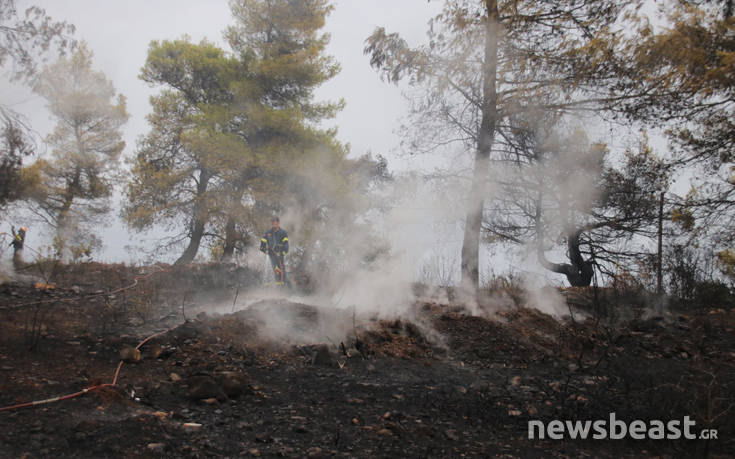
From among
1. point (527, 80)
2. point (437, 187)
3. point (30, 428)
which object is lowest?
point (30, 428)

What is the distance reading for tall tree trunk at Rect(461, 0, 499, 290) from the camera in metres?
9.37

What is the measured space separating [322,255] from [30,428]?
1174cm

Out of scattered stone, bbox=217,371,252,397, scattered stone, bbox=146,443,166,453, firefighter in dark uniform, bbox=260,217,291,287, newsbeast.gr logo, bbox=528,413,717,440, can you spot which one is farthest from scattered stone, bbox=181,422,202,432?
firefighter in dark uniform, bbox=260,217,291,287

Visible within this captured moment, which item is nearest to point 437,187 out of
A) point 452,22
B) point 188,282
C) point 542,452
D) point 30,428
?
point 452,22

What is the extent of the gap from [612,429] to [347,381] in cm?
235

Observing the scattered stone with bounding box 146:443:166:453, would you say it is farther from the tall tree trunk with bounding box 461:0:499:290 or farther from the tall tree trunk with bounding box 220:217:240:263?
the tall tree trunk with bounding box 220:217:240:263

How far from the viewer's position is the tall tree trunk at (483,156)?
30.7ft

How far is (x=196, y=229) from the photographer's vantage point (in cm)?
1552

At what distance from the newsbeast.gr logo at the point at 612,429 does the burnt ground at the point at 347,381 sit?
0.17ft

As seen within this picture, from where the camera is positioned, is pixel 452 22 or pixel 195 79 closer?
pixel 452 22

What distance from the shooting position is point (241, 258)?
50.6 ft

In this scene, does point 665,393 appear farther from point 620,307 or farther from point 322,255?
point 322,255

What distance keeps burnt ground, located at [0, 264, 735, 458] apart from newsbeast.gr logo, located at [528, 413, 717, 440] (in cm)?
5

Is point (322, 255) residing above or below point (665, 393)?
above
